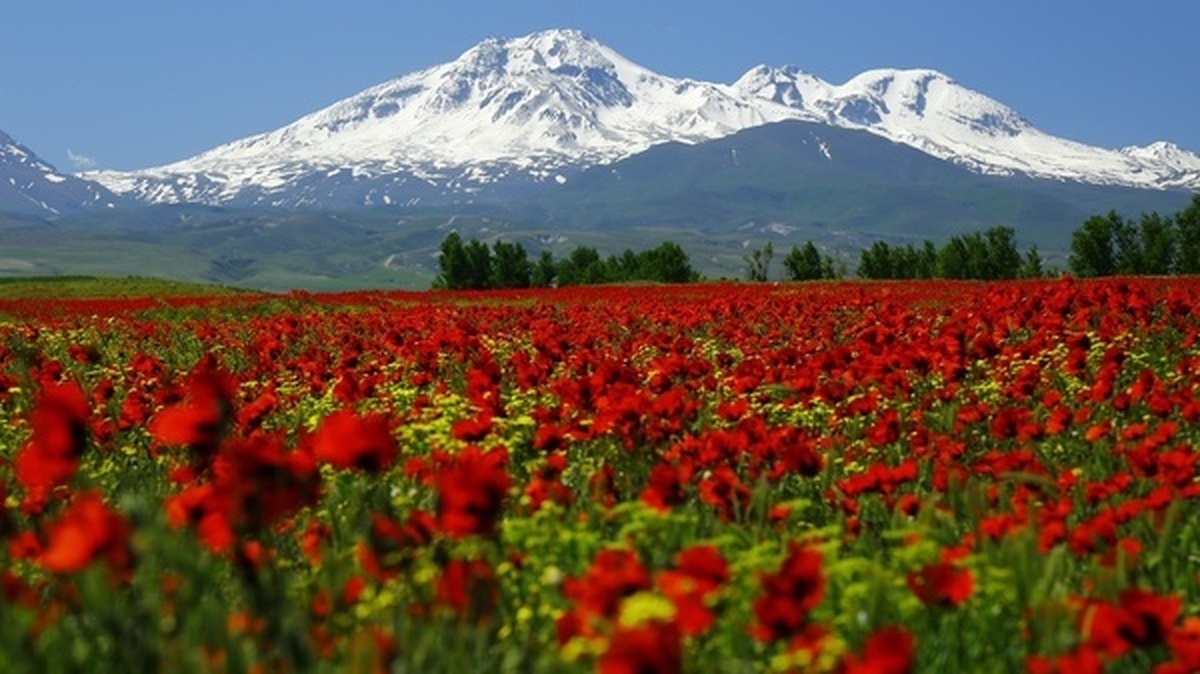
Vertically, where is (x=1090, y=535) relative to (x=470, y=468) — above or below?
below

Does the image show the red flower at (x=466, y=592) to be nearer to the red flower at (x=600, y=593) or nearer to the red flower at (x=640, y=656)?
the red flower at (x=600, y=593)

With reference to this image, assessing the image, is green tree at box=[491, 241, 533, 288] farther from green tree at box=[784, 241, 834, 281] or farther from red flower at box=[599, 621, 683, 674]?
red flower at box=[599, 621, 683, 674]

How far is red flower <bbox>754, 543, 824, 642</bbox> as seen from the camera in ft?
10.5

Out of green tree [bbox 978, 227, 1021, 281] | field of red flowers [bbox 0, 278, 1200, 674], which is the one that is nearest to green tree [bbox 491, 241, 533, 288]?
green tree [bbox 978, 227, 1021, 281]

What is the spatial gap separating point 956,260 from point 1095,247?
11111mm

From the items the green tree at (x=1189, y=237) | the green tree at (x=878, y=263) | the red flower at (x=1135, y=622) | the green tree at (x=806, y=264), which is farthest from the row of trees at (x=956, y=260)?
the red flower at (x=1135, y=622)

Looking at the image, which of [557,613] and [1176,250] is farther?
[1176,250]

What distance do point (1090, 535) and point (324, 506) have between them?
388 cm

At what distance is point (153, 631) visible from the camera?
3.36 meters

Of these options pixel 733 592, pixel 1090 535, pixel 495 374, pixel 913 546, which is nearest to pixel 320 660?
pixel 733 592

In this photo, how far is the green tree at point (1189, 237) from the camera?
10731 centimetres

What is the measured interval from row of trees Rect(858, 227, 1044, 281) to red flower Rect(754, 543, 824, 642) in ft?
347

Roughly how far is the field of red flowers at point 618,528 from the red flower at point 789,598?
1 centimetres

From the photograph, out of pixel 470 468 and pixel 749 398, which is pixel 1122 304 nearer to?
pixel 749 398
